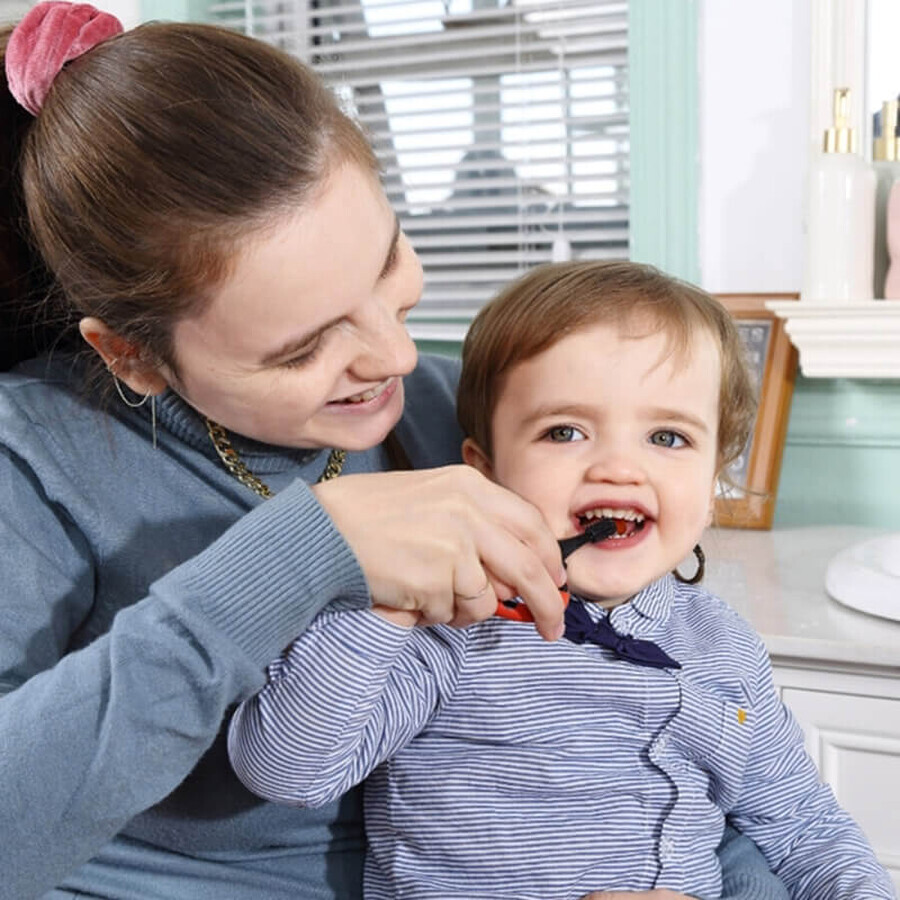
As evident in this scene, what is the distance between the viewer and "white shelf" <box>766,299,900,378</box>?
1932 mm

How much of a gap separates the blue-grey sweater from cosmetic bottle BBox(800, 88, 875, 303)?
0.93 m

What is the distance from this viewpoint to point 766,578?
1798mm

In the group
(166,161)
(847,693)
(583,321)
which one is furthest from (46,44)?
(847,693)

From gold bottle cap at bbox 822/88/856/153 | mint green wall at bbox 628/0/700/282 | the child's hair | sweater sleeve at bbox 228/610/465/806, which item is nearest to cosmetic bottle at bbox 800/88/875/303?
gold bottle cap at bbox 822/88/856/153

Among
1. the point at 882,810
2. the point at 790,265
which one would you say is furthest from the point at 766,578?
the point at 790,265

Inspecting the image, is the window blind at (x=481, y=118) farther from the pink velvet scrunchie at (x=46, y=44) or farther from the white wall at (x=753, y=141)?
the pink velvet scrunchie at (x=46, y=44)

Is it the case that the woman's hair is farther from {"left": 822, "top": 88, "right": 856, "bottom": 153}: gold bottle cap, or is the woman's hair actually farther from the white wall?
the white wall

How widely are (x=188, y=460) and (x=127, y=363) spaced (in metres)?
0.10

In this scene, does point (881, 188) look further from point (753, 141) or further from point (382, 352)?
point (382, 352)

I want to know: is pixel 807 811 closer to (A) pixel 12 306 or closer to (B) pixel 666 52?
(A) pixel 12 306

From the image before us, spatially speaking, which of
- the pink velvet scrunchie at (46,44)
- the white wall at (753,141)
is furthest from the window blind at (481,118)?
the pink velvet scrunchie at (46,44)

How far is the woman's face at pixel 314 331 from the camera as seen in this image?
94cm

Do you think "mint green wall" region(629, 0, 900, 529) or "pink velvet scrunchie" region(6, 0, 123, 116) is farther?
"mint green wall" region(629, 0, 900, 529)

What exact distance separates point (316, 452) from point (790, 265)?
124 cm
